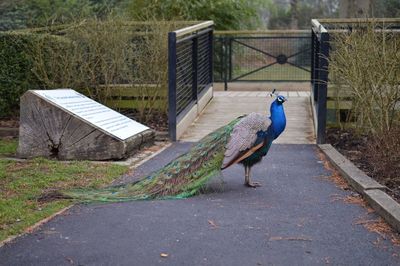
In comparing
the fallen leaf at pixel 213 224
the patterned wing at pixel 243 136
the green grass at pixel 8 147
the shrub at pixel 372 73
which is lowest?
the green grass at pixel 8 147

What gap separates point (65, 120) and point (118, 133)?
745mm

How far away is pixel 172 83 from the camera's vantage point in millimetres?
10562

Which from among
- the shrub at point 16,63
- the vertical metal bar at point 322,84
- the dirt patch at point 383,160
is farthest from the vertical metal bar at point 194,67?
the dirt patch at point 383,160

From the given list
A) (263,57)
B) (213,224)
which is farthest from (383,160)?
(263,57)

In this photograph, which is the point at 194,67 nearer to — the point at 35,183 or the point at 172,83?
the point at 172,83

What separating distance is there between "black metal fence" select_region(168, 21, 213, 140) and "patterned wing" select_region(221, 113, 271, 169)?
374 cm

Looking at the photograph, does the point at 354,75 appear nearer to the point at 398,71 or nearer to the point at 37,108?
the point at 398,71

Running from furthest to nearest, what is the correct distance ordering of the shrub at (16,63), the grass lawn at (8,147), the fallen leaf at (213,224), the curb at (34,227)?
the shrub at (16,63)
the grass lawn at (8,147)
the fallen leaf at (213,224)
the curb at (34,227)

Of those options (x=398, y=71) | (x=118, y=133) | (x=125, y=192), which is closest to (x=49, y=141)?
(x=118, y=133)

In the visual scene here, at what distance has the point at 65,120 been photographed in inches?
353

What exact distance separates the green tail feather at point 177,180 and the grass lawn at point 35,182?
1.43 ft

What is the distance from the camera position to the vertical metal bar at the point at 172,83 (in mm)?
10422

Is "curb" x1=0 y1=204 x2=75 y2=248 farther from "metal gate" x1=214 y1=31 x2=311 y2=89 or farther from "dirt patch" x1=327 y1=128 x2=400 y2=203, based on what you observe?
"metal gate" x1=214 y1=31 x2=311 y2=89

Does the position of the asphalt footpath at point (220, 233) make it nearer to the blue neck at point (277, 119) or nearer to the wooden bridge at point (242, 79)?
the blue neck at point (277, 119)
